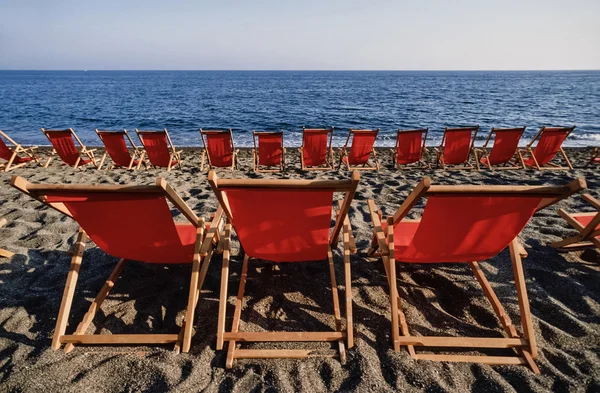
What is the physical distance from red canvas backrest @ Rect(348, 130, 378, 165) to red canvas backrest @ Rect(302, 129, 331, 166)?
0.55 metres

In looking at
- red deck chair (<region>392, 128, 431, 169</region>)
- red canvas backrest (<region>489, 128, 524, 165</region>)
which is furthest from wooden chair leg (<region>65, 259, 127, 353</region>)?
red canvas backrest (<region>489, 128, 524, 165</region>)

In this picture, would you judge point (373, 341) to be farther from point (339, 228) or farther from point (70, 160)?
point (70, 160)

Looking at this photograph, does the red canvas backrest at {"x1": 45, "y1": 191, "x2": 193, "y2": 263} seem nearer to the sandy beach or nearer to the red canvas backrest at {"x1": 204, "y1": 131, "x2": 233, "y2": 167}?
the sandy beach

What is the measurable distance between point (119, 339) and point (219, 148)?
4252 mm

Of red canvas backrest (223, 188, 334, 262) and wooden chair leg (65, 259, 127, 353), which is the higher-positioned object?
red canvas backrest (223, 188, 334, 262)

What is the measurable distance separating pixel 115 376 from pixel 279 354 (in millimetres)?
841

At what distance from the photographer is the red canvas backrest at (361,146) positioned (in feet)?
17.9

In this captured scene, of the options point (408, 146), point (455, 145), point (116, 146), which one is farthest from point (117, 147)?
point (455, 145)

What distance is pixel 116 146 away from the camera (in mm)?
5301

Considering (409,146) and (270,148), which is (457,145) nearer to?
(409,146)

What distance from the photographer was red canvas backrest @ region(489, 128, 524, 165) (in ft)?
17.0

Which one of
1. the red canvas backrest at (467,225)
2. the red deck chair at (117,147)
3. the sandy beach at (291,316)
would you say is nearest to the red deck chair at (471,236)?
the red canvas backrest at (467,225)

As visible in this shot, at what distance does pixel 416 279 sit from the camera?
2.22 m

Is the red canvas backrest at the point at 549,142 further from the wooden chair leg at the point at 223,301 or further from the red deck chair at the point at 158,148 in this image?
the red deck chair at the point at 158,148
